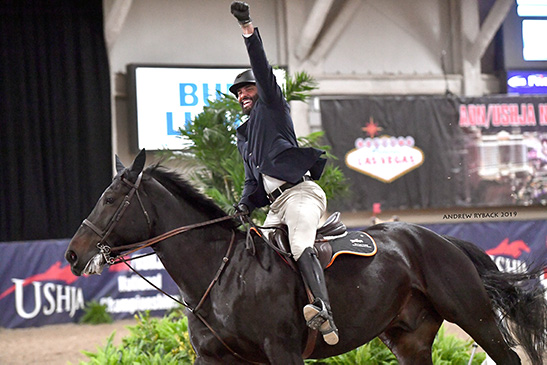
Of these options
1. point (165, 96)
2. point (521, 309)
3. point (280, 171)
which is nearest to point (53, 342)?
point (165, 96)

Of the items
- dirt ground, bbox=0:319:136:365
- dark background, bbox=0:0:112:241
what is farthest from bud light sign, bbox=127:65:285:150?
dirt ground, bbox=0:319:136:365

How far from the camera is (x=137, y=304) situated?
10641 millimetres

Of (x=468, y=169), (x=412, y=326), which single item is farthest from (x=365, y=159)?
(x=412, y=326)

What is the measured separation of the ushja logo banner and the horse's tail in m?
9.51

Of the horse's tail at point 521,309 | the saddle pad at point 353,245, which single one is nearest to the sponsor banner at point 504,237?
the horse's tail at point 521,309

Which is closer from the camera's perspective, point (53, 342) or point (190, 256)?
point (190, 256)

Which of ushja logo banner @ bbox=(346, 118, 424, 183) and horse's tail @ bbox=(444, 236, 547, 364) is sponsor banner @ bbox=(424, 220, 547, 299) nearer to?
ushja logo banner @ bbox=(346, 118, 424, 183)

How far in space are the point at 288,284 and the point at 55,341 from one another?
Answer: 6251mm

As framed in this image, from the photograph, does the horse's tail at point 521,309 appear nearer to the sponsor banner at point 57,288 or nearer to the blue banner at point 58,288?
the blue banner at point 58,288

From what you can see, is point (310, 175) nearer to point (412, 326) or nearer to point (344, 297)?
point (344, 297)

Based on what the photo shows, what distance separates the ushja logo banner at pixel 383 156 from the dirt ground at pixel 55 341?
5282mm

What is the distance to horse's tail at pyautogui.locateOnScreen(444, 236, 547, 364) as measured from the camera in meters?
4.38

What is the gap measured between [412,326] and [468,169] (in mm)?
10636

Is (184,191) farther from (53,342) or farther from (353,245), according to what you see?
(53,342)
